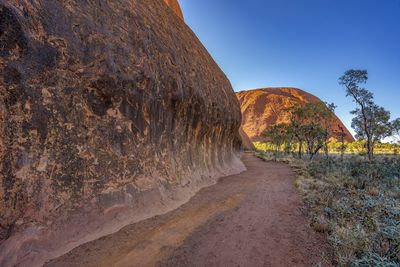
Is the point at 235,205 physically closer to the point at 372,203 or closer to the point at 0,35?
the point at 372,203

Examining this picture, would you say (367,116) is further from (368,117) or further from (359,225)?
(359,225)

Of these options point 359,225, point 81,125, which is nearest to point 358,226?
point 359,225

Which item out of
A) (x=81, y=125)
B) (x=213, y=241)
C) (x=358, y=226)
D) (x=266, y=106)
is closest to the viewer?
(x=213, y=241)

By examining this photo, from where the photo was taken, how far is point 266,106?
11506 centimetres

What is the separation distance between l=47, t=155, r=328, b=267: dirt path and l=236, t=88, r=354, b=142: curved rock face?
97117mm

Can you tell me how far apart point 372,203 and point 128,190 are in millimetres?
7387

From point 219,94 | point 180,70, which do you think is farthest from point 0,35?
point 219,94

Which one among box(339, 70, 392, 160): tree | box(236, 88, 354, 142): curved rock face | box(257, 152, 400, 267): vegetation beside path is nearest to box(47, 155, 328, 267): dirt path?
box(257, 152, 400, 267): vegetation beside path

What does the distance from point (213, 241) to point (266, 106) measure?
11624cm

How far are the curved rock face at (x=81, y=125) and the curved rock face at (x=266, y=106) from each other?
9658cm

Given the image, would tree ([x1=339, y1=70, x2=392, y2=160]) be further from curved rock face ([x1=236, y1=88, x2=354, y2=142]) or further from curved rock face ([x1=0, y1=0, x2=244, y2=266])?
curved rock face ([x1=236, y1=88, x2=354, y2=142])

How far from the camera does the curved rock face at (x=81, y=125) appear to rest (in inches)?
167

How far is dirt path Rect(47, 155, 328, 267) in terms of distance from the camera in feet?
13.6

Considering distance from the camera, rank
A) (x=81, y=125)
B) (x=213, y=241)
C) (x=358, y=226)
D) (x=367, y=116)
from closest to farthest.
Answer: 1. (x=213, y=241)
2. (x=358, y=226)
3. (x=81, y=125)
4. (x=367, y=116)
